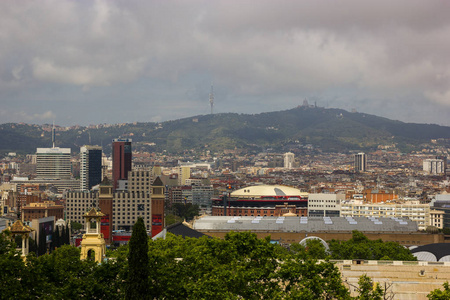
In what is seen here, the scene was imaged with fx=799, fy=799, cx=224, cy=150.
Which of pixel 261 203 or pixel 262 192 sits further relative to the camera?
pixel 262 192

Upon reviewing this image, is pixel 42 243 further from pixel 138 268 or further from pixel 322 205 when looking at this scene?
pixel 322 205

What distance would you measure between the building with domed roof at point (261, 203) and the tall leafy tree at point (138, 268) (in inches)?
4683

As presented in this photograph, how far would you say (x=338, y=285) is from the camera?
1304 inches

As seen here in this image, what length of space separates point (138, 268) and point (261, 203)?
128 m

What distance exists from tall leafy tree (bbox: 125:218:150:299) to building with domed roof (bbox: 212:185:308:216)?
118955mm

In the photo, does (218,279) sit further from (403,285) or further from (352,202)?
(352,202)

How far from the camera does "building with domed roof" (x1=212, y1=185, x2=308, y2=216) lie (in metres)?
157

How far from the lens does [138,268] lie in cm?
3262

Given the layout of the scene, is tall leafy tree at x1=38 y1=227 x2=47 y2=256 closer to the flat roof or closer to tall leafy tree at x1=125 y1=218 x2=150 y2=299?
the flat roof

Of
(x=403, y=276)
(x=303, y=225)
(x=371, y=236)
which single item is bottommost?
(x=371, y=236)

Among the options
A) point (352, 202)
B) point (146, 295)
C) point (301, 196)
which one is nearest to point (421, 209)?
point (352, 202)

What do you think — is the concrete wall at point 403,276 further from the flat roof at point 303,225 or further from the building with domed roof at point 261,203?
the building with domed roof at point 261,203

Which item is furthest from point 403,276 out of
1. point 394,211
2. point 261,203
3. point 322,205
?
point 261,203

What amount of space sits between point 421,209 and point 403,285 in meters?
99.5
